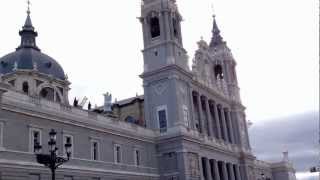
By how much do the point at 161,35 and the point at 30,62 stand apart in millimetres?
18115

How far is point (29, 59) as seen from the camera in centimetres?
5912

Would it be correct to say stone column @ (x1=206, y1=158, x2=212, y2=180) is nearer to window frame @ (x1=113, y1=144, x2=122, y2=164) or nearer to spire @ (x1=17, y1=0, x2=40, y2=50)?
window frame @ (x1=113, y1=144, x2=122, y2=164)

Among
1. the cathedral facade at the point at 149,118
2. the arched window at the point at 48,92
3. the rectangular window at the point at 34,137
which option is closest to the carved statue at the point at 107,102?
the cathedral facade at the point at 149,118

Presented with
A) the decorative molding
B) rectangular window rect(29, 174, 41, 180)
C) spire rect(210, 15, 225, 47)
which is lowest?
rectangular window rect(29, 174, 41, 180)

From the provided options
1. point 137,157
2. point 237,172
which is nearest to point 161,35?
point 137,157

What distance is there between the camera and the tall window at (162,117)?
167 feet

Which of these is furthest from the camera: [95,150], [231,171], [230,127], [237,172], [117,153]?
[230,127]

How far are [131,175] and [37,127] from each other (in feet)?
42.5

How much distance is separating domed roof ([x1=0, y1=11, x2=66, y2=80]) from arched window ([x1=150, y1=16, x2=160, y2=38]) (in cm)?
1509

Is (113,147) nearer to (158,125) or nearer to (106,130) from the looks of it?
(106,130)

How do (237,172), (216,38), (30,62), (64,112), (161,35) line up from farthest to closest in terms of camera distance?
(216,38) → (237,172) → (30,62) → (161,35) → (64,112)

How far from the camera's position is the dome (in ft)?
192

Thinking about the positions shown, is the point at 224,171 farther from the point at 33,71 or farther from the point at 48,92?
the point at 33,71

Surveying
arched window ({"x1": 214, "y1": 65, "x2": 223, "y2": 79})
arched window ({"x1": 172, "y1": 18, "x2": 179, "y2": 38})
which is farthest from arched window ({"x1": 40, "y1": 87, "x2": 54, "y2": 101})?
arched window ({"x1": 214, "y1": 65, "x2": 223, "y2": 79})
